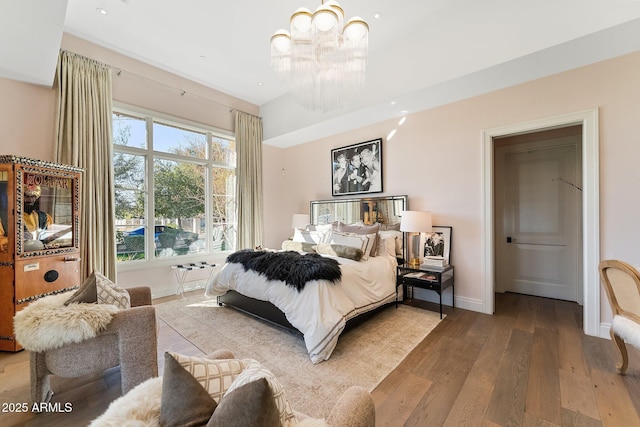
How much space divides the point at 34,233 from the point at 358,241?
3.46 metres

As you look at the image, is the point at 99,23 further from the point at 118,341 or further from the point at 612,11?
the point at 612,11

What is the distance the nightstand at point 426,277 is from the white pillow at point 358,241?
49 centimetres

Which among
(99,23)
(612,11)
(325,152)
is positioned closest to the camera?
(612,11)

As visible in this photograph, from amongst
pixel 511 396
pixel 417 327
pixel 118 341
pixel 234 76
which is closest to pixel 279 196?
pixel 234 76

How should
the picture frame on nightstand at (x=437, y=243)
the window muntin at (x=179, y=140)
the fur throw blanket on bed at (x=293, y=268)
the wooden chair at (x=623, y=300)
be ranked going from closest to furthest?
the wooden chair at (x=623, y=300) → the fur throw blanket on bed at (x=293, y=268) → the picture frame on nightstand at (x=437, y=243) → the window muntin at (x=179, y=140)

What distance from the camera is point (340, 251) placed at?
3340 mm

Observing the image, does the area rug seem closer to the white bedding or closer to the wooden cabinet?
the white bedding

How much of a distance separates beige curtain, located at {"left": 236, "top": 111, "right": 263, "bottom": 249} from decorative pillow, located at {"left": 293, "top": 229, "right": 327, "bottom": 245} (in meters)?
1.13

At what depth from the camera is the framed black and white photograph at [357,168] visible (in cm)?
420

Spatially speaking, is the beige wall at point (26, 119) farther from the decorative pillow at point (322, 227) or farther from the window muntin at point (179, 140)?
the decorative pillow at point (322, 227)

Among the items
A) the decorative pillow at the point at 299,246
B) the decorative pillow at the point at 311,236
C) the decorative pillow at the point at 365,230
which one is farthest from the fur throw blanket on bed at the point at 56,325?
the decorative pillow at the point at 365,230

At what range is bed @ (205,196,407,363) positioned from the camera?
231 centimetres

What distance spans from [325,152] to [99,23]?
3488 millimetres

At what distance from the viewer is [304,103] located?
247cm
